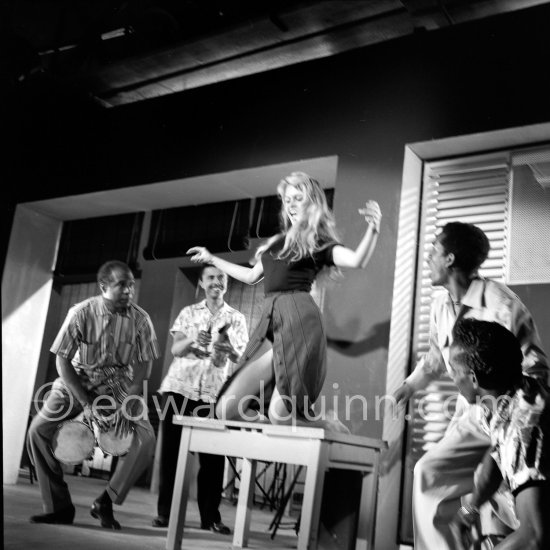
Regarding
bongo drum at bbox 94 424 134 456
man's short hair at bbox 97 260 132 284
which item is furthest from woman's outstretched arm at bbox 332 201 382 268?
bongo drum at bbox 94 424 134 456

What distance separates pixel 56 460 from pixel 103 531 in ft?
1.80

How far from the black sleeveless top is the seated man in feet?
4.81

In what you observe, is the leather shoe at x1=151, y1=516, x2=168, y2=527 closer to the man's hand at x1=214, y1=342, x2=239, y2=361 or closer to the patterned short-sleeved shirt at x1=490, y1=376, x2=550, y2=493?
the man's hand at x1=214, y1=342, x2=239, y2=361

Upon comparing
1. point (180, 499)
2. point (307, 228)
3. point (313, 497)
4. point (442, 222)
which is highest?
point (442, 222)

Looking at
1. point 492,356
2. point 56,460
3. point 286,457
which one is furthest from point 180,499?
point 492,356

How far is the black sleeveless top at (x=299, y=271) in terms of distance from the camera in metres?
3.75

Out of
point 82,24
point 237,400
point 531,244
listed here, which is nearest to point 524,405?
point 237,400

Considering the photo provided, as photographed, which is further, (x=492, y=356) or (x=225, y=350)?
(x=225, y=350)

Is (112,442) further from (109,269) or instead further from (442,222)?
(442,222)

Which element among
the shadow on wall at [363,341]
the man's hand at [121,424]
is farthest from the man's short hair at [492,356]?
the man's hand at [121,424]

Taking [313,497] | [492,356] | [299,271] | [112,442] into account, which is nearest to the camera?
[492,356]

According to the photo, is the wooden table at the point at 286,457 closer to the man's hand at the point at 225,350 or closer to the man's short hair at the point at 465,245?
the man's short hair at the point at 465,245

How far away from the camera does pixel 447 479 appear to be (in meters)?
2.99

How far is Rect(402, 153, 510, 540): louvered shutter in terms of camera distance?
4086 millimetres
